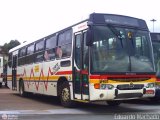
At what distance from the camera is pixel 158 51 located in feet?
55.3

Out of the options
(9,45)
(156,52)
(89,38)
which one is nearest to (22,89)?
(156,52)

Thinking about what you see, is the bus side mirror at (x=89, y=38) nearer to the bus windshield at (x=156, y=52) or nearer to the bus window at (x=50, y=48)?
the bus window at (x=50, y=48)

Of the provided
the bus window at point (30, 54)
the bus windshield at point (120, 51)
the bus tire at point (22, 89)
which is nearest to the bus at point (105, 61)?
the bus windshield at point (120, 51)

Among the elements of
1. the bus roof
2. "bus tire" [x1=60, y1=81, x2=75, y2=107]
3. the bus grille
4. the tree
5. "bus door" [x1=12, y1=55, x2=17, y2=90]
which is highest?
the tree

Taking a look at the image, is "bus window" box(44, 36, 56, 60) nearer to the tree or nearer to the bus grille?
the bus grille

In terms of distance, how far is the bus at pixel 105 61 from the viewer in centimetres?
1237

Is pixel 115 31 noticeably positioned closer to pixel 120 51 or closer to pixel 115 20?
pixel 115 20

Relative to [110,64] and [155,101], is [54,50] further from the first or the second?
[155,101]

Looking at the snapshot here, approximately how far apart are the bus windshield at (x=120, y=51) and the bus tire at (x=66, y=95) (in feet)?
7.83

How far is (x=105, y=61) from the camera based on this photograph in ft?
40.8

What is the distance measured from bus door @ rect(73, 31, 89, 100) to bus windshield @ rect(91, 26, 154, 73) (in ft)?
1.54

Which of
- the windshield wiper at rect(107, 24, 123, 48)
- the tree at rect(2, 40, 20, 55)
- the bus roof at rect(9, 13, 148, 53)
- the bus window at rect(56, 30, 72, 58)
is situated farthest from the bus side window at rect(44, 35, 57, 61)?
the tree at rect(2, 40, 20, 55)

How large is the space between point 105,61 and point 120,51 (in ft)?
2.29

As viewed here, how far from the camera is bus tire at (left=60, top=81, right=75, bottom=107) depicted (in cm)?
1433
